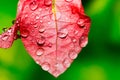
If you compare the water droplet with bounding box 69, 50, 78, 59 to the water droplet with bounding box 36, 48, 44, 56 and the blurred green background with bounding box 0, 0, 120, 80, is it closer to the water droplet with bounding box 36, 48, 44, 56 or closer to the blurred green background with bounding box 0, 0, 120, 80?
the water droplet with bounding box 36, 48, 44, 56

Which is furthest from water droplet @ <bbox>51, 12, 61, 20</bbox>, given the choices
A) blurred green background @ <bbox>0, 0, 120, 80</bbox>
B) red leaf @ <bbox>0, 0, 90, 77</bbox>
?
blurred green background @ <bbox>0, 0, 120, 80</bbox>

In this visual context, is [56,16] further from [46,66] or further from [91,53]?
[91,53]

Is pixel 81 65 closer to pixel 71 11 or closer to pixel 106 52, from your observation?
pixel 106 52

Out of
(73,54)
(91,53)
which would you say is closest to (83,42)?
(73,54)

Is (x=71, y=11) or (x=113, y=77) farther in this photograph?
(x=113, y=77)

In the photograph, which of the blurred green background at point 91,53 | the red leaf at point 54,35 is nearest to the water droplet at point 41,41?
the red leaf at point 54,35

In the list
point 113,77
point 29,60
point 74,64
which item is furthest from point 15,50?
point 113,77
